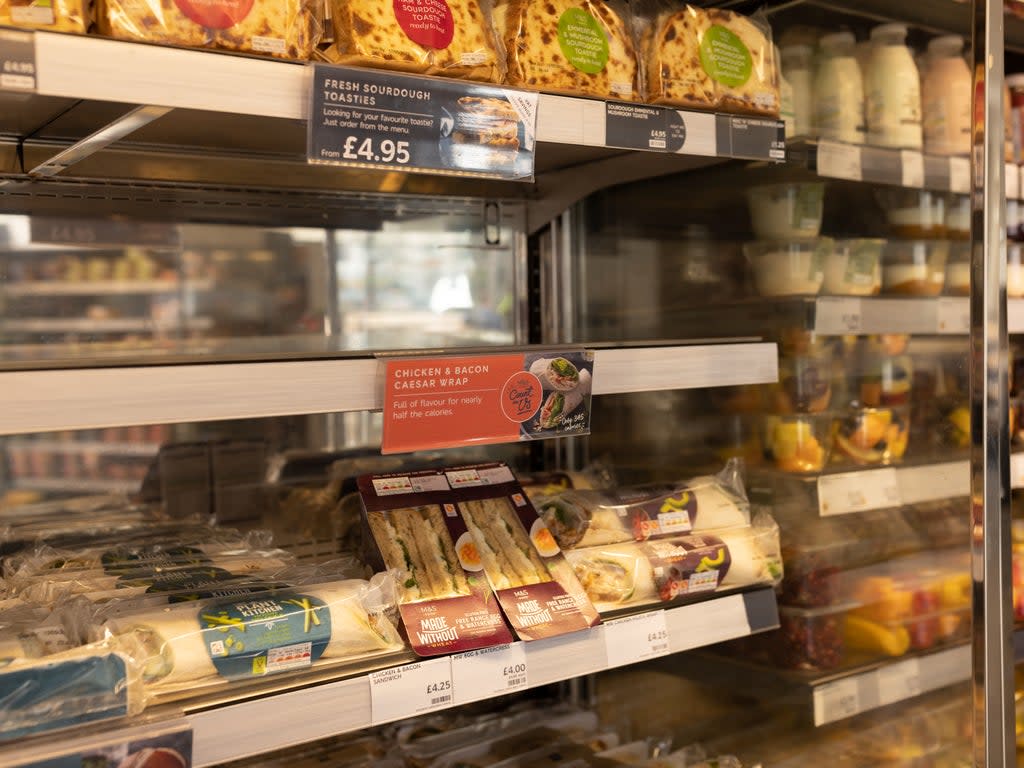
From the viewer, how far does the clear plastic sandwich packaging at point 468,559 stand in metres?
1.37

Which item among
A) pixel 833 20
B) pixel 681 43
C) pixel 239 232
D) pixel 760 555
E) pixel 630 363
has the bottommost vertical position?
pixel 760 555

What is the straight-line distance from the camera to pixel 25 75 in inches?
40.0

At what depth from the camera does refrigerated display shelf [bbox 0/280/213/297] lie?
1.59 m

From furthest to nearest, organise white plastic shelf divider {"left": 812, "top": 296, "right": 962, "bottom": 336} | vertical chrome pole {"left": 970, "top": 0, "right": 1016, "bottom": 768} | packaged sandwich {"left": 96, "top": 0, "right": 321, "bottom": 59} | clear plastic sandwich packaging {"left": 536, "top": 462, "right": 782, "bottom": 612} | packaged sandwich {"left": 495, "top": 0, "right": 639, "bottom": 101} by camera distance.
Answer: white plastic shelf divider {"left": 812, "top": 296, "right": 962, "bottom": 336} < vertical chrome pole {"left": 970, "top": 0, "right": 1016, "bottom": 768} < clear plastic sandwich packaging {"left": 536, "top": 462, "right": 782, "bottom": 612} < packaged sandwich {"left": 495, "top": 0, "right": 639, "bottom": 101} < packaged sandwich {"left": 96, "top": 0, "right": 321, "bottom": 59}

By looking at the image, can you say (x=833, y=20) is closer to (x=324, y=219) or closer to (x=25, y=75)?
(x=324, y=219)

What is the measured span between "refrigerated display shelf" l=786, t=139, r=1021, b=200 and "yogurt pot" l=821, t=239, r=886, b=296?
0.14m

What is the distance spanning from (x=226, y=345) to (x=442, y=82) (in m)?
0.68

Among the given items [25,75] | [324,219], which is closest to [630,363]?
[324,219]

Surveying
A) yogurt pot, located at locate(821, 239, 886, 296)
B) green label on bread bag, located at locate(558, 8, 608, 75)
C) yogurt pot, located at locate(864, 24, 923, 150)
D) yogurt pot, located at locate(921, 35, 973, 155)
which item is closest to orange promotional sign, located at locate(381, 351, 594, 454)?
green label on bread bag, located at locate(558, 8, 608, 75)

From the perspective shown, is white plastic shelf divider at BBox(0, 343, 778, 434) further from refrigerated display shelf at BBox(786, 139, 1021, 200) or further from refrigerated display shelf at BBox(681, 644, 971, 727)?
refrigerated display shelf at BBox(681, 644, 971, 727)

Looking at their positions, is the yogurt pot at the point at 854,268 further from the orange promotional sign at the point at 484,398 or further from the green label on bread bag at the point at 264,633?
the green label on bread bag at the point at 264,633

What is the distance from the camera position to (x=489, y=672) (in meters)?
1.34

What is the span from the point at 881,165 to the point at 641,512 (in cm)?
75

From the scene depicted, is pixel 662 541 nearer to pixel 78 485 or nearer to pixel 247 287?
pixel 247 287
